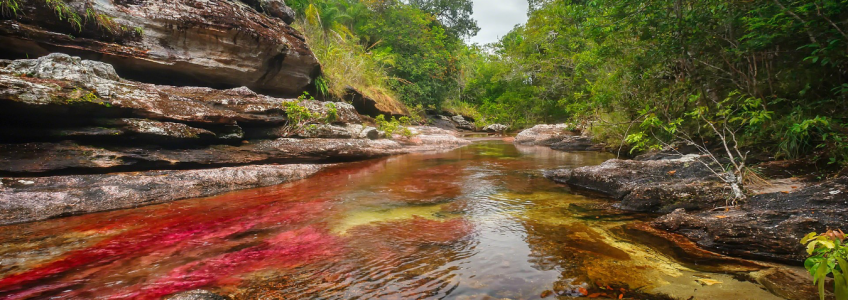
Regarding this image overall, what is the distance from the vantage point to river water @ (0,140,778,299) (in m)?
2.41

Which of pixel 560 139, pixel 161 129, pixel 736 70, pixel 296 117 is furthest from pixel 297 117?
pixel 560 139

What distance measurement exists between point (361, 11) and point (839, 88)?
2472 cm

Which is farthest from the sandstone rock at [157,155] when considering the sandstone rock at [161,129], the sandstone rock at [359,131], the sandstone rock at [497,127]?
the sandstone rock at [497,127]

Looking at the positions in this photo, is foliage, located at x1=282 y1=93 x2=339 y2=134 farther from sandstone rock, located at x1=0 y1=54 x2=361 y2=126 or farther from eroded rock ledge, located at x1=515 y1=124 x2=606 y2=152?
eroded rock ledge, located at x1=515 y1=124 x2=606 y2=152

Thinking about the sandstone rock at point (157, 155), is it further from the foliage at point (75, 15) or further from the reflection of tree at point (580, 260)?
the reflection of tree at point (580, 260)

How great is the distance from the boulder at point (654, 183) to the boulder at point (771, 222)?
487mm

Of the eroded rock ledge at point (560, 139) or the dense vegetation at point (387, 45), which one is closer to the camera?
the eroded rock ledge at point (560, 139)

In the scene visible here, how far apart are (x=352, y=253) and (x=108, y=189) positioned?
13.7 ft

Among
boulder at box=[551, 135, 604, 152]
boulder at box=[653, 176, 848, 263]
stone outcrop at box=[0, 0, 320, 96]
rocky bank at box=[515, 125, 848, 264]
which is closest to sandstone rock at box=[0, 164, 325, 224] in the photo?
stone outcrop at box=[0, 0, 320, 96]

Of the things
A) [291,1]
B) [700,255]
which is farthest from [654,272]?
[291,1]

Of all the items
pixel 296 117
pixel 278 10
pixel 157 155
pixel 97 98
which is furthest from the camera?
pixel 278 10

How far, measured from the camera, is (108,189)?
4.81 metres

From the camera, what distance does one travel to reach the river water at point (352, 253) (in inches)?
95.0

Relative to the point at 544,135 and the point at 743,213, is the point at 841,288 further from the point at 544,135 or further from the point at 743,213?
the point at 544,135
